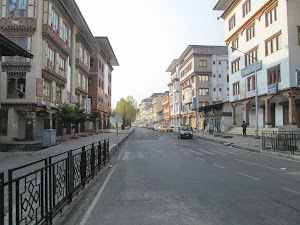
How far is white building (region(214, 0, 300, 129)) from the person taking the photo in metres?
23.4

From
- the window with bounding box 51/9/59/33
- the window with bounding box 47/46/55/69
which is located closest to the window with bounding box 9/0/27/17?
the window with bounding box 51/9/59/33

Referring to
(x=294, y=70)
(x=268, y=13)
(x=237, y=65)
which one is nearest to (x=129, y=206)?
(x=294, y=70)

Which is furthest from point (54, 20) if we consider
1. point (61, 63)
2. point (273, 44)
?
point (273, 44)

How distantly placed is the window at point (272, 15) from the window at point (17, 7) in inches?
1023

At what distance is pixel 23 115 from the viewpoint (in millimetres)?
23922

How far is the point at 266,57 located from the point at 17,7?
2723 centimetres

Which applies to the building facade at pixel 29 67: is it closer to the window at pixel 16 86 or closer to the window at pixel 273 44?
the window at pixel 16 86

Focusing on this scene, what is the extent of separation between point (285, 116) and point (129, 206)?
2755 cm

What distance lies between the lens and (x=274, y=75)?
26.0 m

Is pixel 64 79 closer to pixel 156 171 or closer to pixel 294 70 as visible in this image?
pixel 156 171

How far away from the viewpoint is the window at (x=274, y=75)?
82.9 feet

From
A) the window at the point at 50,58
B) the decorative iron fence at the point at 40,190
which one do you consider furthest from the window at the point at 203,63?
the decorative iron fence at the point at 40,190

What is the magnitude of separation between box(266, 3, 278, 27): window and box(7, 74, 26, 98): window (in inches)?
1066

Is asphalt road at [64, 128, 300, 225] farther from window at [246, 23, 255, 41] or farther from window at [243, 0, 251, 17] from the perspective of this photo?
window at [243, 0, 251, 17]
